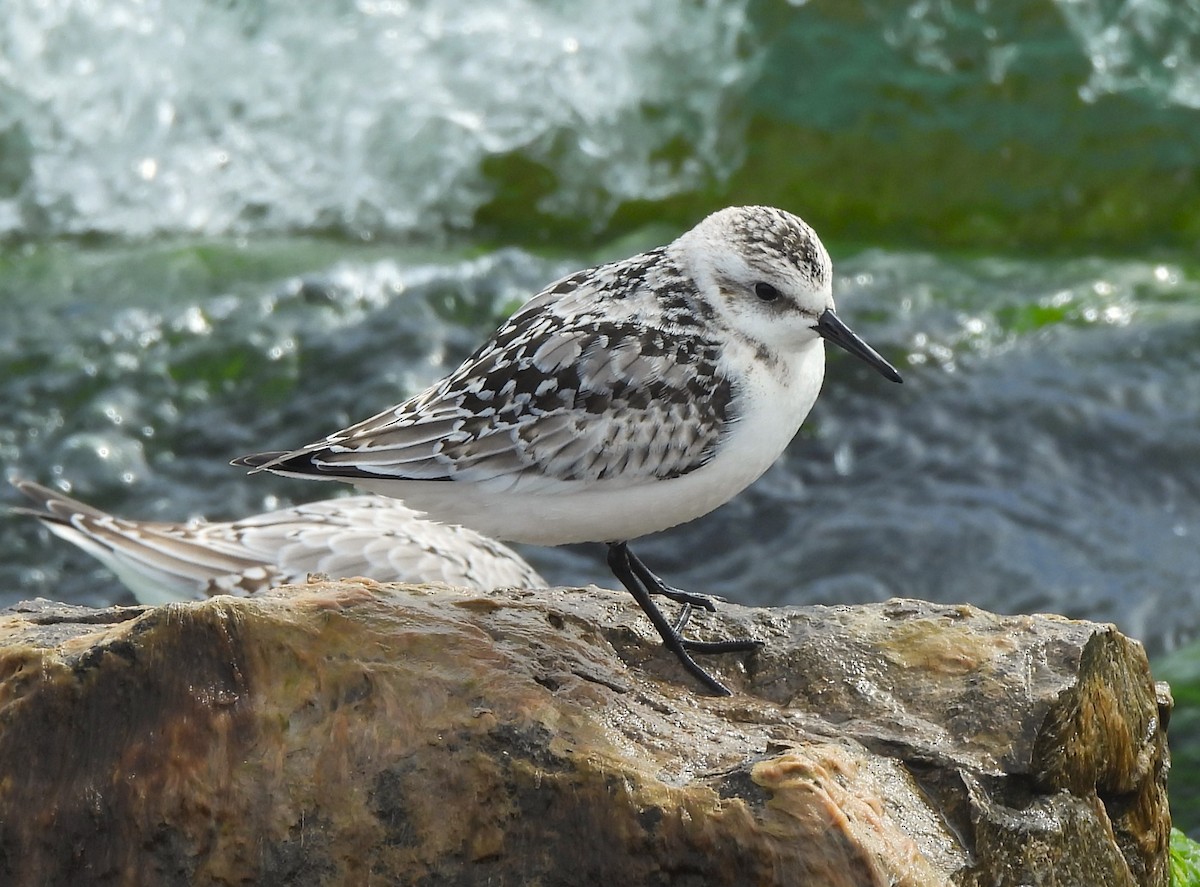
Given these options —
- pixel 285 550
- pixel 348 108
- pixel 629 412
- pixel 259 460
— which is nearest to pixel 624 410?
pixel 629 412

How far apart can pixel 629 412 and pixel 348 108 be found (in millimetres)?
10307

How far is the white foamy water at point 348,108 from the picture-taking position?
14.1m

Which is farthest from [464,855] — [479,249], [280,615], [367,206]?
[367,206]

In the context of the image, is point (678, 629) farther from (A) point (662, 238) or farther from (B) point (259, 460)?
(A) point (662, 238)

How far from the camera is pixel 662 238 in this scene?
44.4 ft

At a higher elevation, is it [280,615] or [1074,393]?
[280,615]

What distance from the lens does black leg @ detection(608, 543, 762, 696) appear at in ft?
17.1

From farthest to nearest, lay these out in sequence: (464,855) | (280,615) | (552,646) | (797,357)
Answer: (797,357)
(552,646)
(280,615)
(464,855)

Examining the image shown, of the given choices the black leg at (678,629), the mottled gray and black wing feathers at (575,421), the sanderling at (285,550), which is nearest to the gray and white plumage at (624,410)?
the mottled gray and black wing feathers at (575,421)

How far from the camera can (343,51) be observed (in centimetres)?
1520

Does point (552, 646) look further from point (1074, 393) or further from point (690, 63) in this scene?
point (690, 63)

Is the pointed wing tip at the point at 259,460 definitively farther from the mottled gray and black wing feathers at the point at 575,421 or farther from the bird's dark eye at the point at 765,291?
the bird's dark eye at the point at 765,291

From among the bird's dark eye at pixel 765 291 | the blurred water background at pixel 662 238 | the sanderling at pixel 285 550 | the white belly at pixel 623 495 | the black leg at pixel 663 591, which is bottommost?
the blurred water background at pixel 662 238

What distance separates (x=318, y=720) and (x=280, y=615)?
1.24ft
